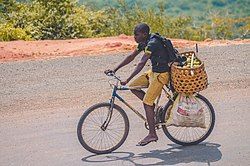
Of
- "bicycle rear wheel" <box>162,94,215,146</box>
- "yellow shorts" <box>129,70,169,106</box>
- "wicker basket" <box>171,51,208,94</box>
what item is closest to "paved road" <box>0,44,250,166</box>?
"bicycle rear wheel" <box>162,94,215,146</box>

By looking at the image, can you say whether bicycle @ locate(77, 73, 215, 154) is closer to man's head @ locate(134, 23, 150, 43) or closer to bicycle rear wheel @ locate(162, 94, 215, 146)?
bicycle rear wheel @ locate(162, 94, 215, 146)

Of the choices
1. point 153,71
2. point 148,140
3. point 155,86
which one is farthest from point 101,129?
point 153,71

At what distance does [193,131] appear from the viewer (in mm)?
7641

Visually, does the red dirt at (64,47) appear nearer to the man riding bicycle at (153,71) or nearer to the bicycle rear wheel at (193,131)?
the bicycle rear wheel at (193,131)

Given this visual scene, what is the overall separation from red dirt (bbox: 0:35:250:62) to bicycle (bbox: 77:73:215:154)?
9.45m

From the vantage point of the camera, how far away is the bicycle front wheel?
7.20 m

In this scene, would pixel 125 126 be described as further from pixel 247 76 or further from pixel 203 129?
pixel 247 76

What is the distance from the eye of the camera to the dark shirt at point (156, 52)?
23.0 ft

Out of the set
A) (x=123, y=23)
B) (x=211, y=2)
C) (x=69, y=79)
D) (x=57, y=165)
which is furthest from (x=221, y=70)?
(x=211, y=2)

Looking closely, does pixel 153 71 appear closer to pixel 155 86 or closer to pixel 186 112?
pixel 155 86

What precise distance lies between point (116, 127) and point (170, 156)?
32.6 inches

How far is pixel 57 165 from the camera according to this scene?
6887mm

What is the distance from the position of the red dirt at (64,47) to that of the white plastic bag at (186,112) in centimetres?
967

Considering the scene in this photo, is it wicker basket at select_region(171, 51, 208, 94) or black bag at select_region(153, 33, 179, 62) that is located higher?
black bag at select_region(153, 33, 179, 62)
